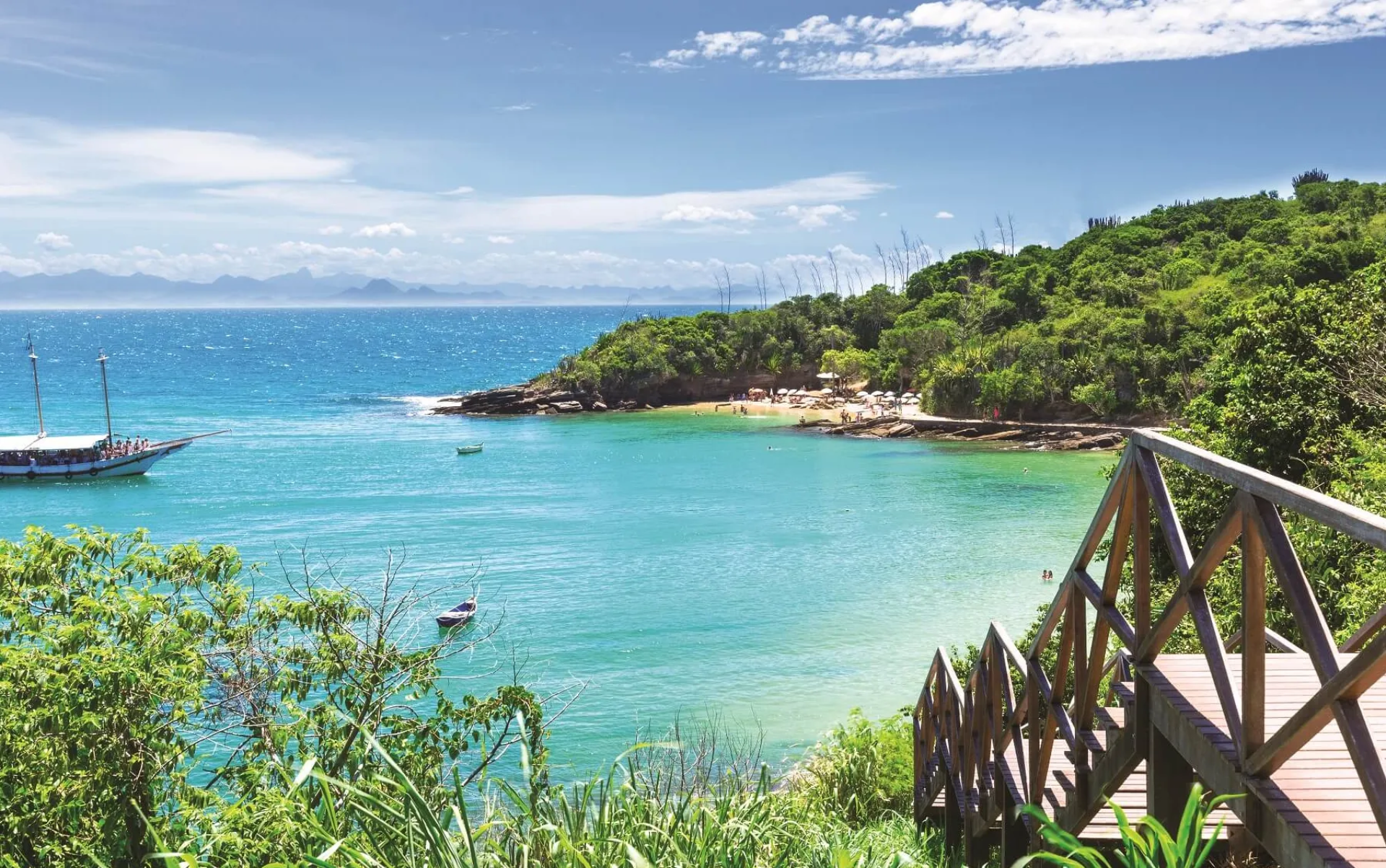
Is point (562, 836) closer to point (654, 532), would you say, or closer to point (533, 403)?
point (654, 532)

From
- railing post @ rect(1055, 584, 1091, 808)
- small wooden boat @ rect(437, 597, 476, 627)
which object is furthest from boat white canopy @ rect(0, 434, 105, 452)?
railing post @ rect(1055, 584, 1091, 808)

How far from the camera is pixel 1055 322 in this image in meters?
67.4

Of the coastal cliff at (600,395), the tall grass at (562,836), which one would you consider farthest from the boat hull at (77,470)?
the tall grass at (562,836)

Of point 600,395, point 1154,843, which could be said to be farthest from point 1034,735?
point 600,395

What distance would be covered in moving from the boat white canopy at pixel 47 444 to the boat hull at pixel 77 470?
0.81 metres

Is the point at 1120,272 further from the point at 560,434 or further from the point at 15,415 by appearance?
the point at 15,415

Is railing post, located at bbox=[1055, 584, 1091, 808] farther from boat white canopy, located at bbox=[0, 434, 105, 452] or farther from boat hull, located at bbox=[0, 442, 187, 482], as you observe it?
boat white canopy, located at bbox=[0, 434, 105, 452]

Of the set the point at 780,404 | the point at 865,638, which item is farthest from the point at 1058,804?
the point at 780,404

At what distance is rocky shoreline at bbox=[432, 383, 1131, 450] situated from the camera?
57.2 meters

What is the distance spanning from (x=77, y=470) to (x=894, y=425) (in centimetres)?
4557

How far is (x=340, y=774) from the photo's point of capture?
24.6 ft

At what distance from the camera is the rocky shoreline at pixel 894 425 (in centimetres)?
5716

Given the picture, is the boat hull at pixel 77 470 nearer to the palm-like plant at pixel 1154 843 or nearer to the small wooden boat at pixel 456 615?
the small wooden boat at pixel 456 615

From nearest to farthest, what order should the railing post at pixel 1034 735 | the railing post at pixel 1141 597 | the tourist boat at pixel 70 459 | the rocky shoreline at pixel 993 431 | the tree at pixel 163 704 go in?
the railing post at pixel 1141 597, the railing post at pixel 1034 735, the tree at pixel 163 704, the tourist boat at pixel 70 459, the rocky shoreline at pixel 993 431
